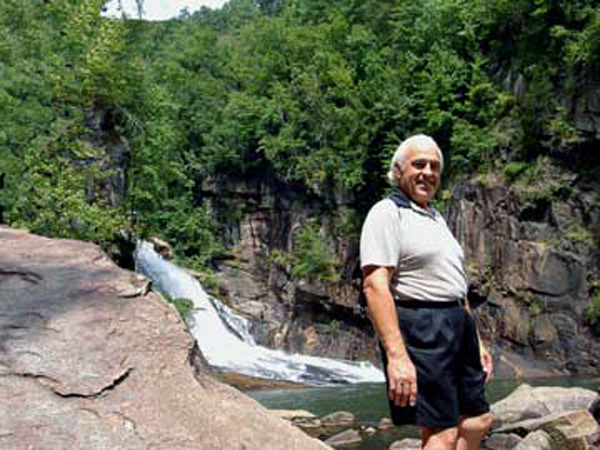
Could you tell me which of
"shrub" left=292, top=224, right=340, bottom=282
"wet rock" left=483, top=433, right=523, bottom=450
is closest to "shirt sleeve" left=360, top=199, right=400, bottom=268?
"wet rock" left=483, top=433, right=523, bottom=450

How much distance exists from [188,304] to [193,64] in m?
24.1

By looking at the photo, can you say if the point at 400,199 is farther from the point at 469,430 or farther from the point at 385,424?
the point at 385,424

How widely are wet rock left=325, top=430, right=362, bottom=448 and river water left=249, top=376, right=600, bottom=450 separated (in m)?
0.19

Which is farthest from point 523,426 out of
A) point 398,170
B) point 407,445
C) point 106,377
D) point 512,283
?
point 512,283

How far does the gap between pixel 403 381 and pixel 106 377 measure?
134cm

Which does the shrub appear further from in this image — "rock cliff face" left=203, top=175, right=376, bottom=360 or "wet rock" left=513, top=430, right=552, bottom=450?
"wet rock" left=513, top=430, right=552, bottom=450

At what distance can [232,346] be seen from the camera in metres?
25.0

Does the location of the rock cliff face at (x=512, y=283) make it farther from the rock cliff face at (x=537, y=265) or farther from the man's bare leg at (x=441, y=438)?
the man's bare leg at (x=441, y=438)

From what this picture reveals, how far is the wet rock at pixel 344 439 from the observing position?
10.4 meters

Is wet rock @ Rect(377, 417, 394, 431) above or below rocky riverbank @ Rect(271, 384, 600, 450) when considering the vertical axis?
below

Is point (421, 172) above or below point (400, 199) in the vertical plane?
above

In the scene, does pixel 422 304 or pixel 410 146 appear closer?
pixel 422 304

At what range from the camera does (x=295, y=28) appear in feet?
120

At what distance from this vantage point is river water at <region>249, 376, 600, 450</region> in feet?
41.4
